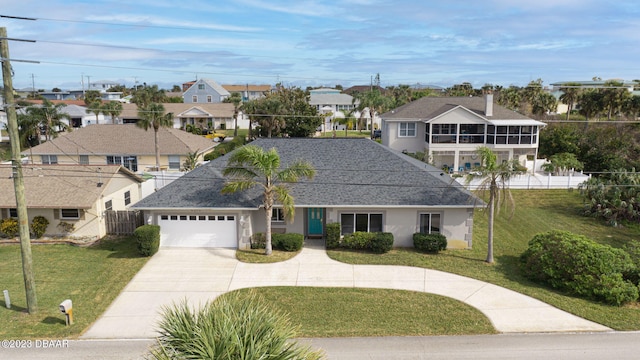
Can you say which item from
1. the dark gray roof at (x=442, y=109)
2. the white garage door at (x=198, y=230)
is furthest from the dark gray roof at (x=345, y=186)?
the dark gray roof at (x=442, y=109)

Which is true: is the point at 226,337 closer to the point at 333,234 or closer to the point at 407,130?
the point at 333,234

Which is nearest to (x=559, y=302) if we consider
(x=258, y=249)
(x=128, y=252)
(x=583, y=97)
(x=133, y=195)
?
(x=258, y=249)

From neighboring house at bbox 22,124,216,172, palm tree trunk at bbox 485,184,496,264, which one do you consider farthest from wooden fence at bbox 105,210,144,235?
palm tree trunk at bbox 485,184,496,264

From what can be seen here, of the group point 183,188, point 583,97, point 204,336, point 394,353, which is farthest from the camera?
point 583,97

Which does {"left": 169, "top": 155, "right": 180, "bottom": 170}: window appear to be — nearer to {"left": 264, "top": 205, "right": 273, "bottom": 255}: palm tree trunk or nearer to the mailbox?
{"left": 264, "top": 205, "right": 273, "bottom": 255}: palm tree trunk

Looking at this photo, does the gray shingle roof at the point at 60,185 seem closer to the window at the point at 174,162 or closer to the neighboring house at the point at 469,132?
the window at the point at 174,162

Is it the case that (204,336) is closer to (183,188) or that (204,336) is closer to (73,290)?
(73,290)
